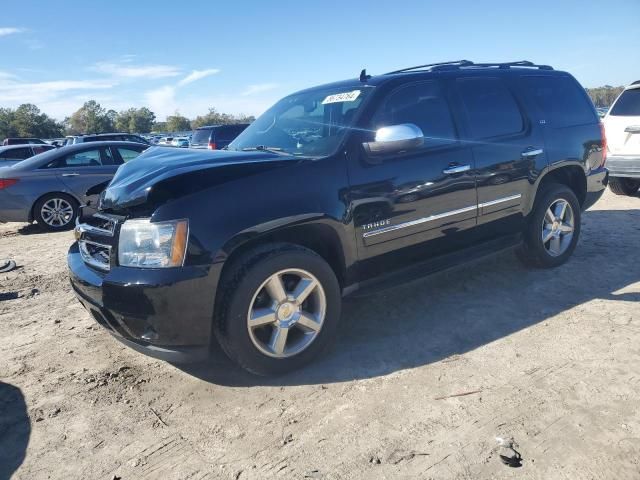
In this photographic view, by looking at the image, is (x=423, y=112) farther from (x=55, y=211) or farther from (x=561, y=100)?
(x=55, y=211)

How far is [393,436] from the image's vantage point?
2441 mm

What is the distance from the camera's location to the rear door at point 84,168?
8695 millimetres

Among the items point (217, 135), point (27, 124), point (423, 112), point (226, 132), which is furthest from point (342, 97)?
point (27, 124)

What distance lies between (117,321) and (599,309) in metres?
3.62

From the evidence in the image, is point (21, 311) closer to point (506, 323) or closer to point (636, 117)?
point (506, 323)

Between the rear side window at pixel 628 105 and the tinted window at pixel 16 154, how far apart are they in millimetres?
14776

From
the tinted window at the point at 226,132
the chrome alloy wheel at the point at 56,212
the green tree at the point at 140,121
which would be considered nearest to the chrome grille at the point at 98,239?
the chrome alloy wheel at the point at 56,212

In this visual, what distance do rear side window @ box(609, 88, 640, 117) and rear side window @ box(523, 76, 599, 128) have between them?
11.8ft

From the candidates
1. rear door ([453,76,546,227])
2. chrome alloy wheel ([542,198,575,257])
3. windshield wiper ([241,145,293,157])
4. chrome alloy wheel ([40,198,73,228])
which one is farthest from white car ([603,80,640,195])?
chrome alloy wheel ([40,198,73,228])

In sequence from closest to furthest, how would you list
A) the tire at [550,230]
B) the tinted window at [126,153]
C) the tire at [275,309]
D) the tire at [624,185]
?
the tire at [275,309] → the tire at [550,230] → the tire at [624,185] → the tinted window at [126,153]

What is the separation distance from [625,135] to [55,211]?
32.3 feet

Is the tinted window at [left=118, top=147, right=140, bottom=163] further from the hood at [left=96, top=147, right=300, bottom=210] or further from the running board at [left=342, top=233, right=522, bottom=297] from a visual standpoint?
the running board at [left=342, top=233, right=522, bottom=297]

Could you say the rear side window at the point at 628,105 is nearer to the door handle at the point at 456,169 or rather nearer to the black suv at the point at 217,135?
the door handle at the point at 456,169

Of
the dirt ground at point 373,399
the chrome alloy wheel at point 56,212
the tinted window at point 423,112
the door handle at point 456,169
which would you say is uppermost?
the tinted window at point 423,112
